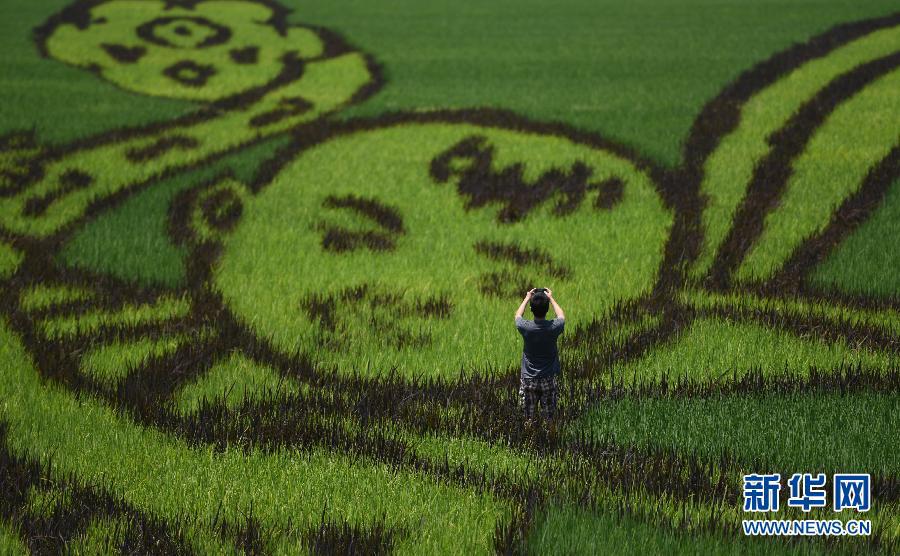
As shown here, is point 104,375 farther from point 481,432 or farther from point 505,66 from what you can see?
point 505,66

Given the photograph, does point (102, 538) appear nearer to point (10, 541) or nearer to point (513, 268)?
point (10, 541)

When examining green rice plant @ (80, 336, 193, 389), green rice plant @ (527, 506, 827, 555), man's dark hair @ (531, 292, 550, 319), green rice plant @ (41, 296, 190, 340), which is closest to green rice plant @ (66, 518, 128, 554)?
green rice plant @ (80, 336, 193, 389)

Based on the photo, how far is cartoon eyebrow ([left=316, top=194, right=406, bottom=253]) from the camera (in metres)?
10.8

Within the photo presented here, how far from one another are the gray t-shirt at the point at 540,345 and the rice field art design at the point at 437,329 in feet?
1.44

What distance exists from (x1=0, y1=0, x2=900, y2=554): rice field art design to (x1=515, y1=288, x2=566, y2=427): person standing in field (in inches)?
7.6

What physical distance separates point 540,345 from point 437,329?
2.49 metres

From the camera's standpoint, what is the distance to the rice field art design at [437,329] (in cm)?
541

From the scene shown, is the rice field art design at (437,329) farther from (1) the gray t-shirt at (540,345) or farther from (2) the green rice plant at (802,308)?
(1) the gray t-shirt at (540,345)

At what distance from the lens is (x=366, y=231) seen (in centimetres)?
1123

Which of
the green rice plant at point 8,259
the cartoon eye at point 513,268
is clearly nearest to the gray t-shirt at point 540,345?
the cartoon eye at point 513,268

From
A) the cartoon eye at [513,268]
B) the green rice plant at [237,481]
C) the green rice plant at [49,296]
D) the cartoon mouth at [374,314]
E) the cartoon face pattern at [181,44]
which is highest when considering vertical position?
the cartoon face pattern at [181,44]

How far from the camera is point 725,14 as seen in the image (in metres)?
21.6

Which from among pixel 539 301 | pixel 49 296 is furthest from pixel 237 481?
pixel 49 296

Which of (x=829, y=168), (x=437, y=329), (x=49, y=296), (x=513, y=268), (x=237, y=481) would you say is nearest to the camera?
(x=237, y=481)
